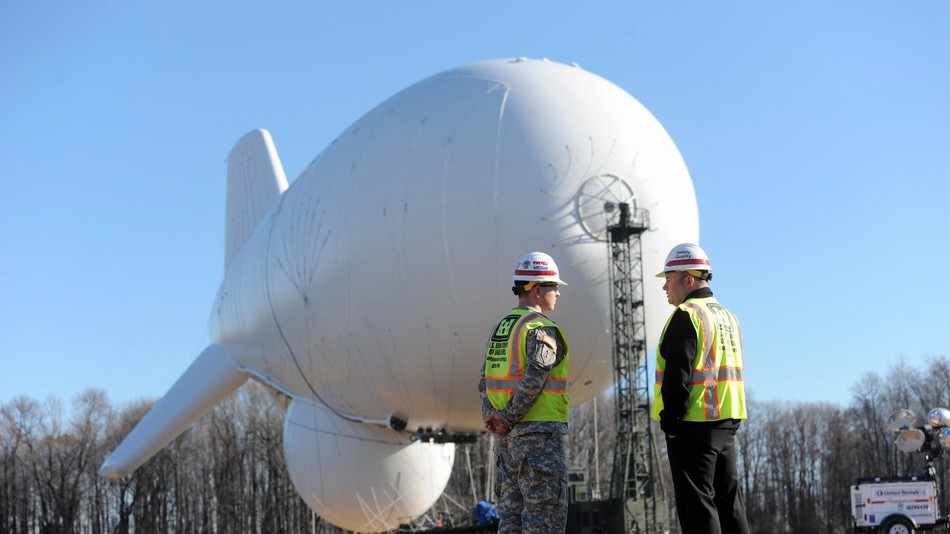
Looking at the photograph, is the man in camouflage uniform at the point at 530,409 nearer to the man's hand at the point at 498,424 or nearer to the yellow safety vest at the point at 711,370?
the man's hand at the point at 498,424

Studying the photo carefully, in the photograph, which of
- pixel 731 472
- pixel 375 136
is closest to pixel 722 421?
pixel 731 472

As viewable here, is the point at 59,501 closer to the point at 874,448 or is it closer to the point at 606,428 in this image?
the point at 606,428

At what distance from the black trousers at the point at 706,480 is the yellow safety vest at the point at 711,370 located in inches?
4.1

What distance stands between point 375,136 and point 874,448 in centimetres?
5472

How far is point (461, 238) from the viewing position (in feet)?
58.1

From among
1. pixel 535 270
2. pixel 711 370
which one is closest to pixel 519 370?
pixel 535 270

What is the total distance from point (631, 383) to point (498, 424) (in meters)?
14.9

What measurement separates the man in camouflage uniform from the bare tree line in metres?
54.3

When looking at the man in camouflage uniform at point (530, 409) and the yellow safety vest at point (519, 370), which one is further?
the yellow safety vest at point (519, 370)

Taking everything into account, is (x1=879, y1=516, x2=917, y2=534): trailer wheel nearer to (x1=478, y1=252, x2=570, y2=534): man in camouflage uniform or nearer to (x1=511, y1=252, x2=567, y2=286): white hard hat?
(x1=478, y1=252, x2=570, y2=534): man in camouflage uniform

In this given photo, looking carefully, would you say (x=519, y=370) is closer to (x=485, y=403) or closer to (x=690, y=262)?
(x=485, y=403)

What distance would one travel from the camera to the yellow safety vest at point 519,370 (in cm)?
643

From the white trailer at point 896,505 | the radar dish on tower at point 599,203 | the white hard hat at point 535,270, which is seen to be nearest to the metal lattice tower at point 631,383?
the radar dish on tower at point 599,203

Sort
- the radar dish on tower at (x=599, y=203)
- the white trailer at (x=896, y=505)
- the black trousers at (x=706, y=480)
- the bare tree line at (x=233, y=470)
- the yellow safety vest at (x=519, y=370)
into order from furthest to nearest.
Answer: the bare tree line at (x=233, y=470) < the radar dish on tower at (x=599, y=203) < the white trailer at (x=896, y=505) < the yellow safety vest at (x=519, y=370) < the black trousers at (x=706, y=480)
